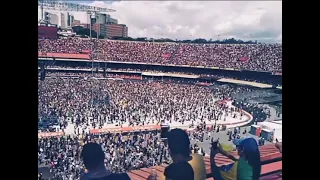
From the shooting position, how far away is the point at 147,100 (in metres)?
11.3

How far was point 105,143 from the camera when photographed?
21.6 ft

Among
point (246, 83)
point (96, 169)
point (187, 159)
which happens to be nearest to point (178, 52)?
point (246, 83)

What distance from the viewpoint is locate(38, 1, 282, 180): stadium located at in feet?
18.4

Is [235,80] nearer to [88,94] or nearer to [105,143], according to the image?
[88,94]

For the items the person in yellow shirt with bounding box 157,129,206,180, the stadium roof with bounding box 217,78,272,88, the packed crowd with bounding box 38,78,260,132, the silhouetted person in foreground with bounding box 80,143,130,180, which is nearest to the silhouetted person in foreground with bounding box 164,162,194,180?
the person in yellow shirt with bounding box 157,129,206,180

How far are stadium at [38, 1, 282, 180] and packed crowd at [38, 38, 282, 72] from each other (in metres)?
0.05

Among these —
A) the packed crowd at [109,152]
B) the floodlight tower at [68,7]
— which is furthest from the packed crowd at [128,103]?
the floodlight tower at [68,7]

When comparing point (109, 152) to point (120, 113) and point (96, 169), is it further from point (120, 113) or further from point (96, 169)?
point (120, 113)

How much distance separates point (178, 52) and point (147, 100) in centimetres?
706

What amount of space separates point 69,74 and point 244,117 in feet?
27.8

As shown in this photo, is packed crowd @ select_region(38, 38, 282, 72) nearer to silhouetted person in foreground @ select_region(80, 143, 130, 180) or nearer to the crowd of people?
the crowd of people
